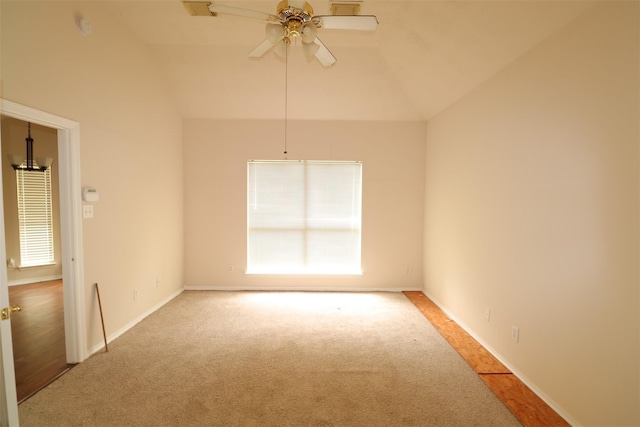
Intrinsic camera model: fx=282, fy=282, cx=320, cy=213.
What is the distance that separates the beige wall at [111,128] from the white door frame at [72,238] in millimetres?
80

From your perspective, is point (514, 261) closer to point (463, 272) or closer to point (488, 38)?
point (463, 272)

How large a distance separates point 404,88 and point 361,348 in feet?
11.3

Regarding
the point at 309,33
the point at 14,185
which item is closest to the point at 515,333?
the point at 309,33

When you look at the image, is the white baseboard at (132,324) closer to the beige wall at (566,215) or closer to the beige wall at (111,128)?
the beige wall at (111,128)

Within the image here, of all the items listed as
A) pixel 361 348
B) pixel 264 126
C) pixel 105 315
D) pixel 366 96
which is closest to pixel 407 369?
pixel 361 348

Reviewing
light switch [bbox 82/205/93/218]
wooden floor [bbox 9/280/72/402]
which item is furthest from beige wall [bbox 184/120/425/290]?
light switch [bbox 82/205/93/218]

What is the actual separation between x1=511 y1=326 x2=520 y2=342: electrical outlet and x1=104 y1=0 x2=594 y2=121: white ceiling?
95.6 inches

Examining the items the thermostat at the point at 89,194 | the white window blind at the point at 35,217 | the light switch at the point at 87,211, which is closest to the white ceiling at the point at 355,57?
the thermostat at the point at 89,194

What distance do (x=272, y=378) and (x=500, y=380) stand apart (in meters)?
1.95

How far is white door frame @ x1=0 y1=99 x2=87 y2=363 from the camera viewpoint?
8.05 feet

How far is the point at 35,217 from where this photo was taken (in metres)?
4.97

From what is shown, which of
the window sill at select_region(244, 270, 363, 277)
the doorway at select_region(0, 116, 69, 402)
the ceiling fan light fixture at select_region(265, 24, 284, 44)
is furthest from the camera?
the window sill at select_region(244, 270, 363, 277)

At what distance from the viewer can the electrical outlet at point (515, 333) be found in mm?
2504

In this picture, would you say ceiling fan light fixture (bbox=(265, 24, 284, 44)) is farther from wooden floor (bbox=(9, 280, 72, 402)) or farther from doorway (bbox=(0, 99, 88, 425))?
wooden floor (bbox=(9, 280, 72, 402))
